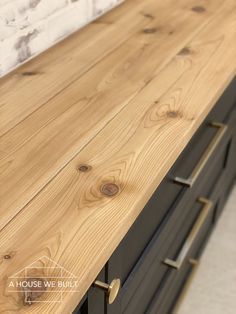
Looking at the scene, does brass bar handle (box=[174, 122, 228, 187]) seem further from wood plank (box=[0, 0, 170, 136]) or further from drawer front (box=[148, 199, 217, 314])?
Result: wood plank (box=[0, 0, 170, 136])

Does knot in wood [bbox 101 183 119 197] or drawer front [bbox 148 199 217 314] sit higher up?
drawer front [bbox 148 199 217 314]

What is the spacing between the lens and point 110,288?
690 mm

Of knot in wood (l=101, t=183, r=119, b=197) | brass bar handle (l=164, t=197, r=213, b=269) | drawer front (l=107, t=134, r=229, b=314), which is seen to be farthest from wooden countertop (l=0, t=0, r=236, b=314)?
brass bar handle (l=164, t=197, r=213, b=269)

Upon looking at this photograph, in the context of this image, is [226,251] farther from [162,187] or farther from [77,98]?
[77,98]

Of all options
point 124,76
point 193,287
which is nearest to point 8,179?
point 124,76

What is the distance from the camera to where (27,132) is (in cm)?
87

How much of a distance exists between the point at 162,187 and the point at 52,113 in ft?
0.86

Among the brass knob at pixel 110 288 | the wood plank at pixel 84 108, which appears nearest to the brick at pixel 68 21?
the wood plank at pixel 84 108

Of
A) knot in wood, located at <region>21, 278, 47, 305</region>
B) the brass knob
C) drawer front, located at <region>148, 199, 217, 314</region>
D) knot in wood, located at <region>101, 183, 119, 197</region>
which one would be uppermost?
drawer front, located at <region>148, 199, 217, 314</region>

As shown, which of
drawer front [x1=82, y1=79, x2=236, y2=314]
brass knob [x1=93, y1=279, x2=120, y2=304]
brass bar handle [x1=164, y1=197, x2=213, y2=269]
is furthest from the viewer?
brass bar handle [x1=164, y1=197, x2=213, y2=269]

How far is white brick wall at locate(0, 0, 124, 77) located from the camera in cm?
103

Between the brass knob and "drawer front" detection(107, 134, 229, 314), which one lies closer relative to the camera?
the brass knob

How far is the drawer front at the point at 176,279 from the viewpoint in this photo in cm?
115

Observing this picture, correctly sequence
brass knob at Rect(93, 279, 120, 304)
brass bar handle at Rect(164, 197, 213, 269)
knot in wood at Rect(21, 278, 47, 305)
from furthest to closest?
brass bar handle at Rect(164, 197, 213, 269) → brass knob at Rect(93, 279, 120, 304) → knot in wood at Rect(21, 278, 47, 305)
